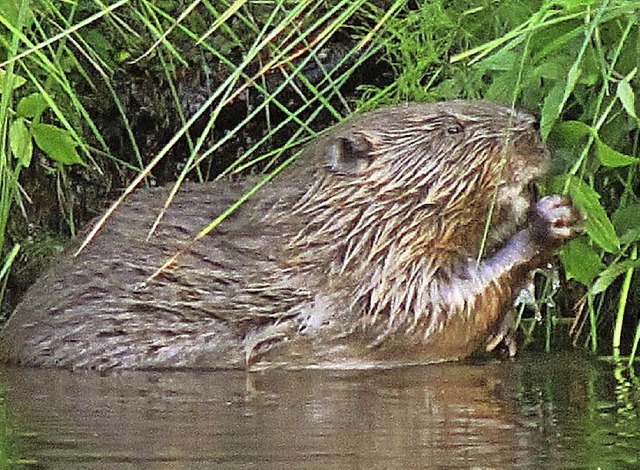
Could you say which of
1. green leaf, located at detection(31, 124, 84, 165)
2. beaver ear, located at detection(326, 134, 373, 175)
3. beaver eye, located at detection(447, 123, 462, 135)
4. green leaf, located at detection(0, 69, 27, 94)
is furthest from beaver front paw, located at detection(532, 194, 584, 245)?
green leaf, located at detection(0, 69, 27, 94)

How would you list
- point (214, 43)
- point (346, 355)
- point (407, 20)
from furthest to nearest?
1. point (214, 43)
2. point (407, 20)
3. point (346, 355)

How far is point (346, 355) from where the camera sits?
3631 millimetres

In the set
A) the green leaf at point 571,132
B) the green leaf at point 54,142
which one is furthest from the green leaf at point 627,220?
the green leaf at point 54,142

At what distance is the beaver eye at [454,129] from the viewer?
12.2ft

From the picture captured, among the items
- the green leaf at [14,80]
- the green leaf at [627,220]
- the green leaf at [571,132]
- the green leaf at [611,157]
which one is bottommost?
the green leaf at [627,220]

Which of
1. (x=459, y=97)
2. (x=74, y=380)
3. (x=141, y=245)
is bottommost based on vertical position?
(x=74, y=380)

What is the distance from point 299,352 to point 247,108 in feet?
4.74

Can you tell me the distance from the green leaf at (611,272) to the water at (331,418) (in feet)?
0.52

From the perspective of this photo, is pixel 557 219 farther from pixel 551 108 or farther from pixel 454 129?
pixel 454 129

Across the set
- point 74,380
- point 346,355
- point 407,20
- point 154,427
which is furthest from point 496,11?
point 154,427

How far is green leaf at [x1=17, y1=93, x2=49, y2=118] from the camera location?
3793mm

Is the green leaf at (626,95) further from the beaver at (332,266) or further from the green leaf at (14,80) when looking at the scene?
the green leaf at (14,80)

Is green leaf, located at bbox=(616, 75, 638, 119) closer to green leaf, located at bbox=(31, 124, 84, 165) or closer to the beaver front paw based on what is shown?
the beaver front paw

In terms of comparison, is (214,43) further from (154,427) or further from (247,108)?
(154,427)
